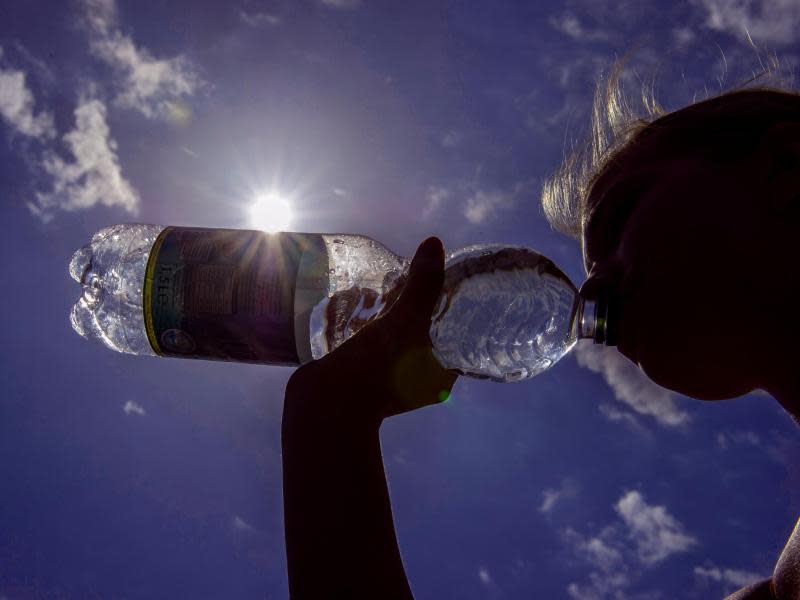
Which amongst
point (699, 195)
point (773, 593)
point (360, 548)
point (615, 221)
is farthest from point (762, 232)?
point (360, 548)

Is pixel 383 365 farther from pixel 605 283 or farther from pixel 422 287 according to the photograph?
pixel 605 283

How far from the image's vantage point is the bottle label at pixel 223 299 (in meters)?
2.09

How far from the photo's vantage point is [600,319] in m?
1.83

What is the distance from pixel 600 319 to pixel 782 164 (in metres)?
0.63

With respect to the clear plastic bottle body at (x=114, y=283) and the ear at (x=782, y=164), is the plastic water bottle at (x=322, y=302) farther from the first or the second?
the clear plastic bottle body at (x=114, y=283)

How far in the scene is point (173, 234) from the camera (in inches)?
87.8

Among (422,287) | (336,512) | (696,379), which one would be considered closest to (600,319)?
(696,379)

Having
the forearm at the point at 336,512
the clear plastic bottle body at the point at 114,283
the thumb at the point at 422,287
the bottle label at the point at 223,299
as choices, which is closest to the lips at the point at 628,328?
the thumb at the point at 422,287

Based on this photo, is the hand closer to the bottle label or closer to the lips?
the bottle label

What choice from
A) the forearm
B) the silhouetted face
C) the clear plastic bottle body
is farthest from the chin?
the clear plastic bottle body

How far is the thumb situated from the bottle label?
0.49 meters

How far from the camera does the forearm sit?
148 cm

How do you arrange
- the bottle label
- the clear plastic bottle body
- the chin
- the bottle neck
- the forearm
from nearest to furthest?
the forearm, the chin, the bottle neck, the bottle label, the clear plastic bottle body

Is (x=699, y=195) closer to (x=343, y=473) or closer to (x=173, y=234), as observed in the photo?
(x=343, y=473)
